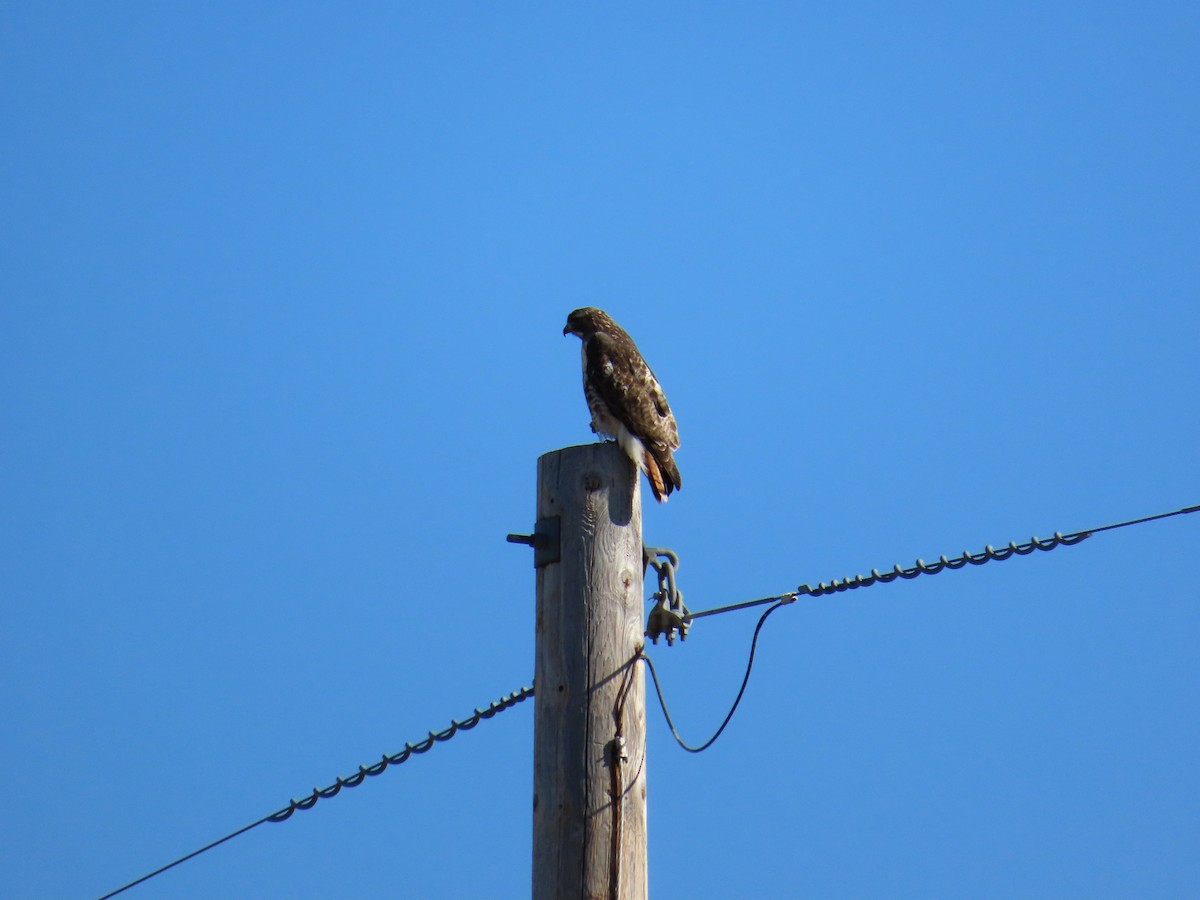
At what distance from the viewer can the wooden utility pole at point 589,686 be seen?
3.43m

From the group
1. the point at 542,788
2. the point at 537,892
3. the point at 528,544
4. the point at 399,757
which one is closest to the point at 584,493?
the point at 528,544

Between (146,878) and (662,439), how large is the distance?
265cm

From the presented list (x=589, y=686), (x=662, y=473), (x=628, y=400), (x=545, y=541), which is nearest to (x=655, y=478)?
(x=662, y=473)

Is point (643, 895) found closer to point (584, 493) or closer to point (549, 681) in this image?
point (549, 681)

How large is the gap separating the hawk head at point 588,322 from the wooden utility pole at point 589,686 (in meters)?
2.93

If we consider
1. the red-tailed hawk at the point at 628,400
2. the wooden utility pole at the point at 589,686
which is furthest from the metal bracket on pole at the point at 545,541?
the red-tailed hawk at the point at 628,400

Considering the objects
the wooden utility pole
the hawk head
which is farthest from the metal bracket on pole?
the hawk head

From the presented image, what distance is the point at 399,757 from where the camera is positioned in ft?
15.4

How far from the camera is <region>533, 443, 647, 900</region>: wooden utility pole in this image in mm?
3432

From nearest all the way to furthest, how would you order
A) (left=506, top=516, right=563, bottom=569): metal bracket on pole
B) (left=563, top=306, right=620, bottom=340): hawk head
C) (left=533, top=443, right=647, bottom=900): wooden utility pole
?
(left=533, top=443, right=647, bottom=900): wooden utility pole
(left=506, top=516, right=563, bottom=569): metal bracket on pole
(left=563, top=306, right=620, bottom=340): hawk head

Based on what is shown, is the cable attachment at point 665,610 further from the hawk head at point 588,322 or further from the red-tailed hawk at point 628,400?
the hawk head at point 588,322

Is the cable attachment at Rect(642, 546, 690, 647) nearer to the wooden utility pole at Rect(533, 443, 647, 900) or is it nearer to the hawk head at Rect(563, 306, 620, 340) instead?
the wooden utility pole at Rect(533, 443, 647, 900)

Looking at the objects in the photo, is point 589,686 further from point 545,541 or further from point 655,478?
point 655,478

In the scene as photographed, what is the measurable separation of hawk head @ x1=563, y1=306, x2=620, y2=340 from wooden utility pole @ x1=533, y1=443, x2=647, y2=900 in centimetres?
293
